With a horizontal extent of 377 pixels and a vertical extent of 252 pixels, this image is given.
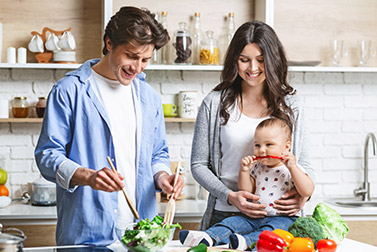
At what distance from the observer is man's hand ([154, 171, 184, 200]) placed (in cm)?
185

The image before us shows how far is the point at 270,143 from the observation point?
2.06 m

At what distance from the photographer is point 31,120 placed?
3.23m

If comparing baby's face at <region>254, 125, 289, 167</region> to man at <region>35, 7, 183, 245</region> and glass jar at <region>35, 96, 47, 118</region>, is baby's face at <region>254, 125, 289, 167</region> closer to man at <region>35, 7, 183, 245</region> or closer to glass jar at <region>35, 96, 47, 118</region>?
man at <region>35, 7, 183, 245</region>

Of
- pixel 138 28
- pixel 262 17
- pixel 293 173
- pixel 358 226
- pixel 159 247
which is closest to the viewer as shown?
pixel 159 247

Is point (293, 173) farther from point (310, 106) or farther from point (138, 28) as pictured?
point (310, 106)

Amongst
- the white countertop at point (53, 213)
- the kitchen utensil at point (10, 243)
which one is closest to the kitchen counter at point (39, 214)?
the white countertop at point (53, 213)

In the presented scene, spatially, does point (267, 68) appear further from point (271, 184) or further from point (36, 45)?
point (36, 45)

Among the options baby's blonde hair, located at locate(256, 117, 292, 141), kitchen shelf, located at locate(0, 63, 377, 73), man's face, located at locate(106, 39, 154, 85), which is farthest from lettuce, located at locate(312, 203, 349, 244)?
kitchen shelf, located at locate(0, 63, 377, 73)

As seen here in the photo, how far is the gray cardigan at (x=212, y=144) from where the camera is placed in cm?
216

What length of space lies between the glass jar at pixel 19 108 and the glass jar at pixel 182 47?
3.36ft

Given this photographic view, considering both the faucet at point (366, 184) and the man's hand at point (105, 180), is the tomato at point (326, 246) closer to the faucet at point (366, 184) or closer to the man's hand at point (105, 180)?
the man's hand at point (105, 180)

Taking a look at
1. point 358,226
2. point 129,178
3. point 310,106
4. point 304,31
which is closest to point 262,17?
point 304,31

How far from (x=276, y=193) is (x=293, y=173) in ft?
0.40

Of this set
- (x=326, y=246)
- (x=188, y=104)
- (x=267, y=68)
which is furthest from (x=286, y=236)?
(x=188, y=104)
